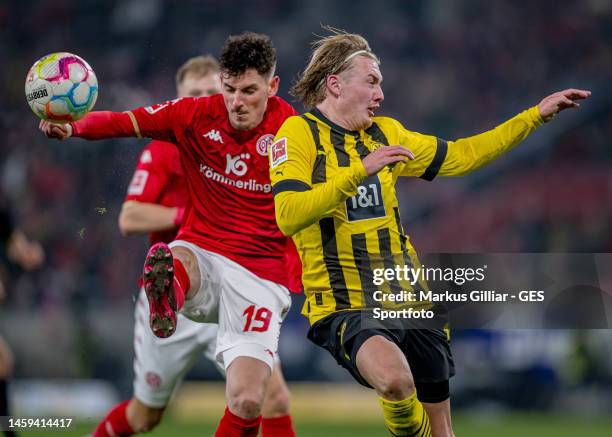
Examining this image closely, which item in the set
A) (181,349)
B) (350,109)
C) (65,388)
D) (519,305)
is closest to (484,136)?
(350,109)

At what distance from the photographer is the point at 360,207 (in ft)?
14.9

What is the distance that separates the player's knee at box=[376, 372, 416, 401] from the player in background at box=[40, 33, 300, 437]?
841mm

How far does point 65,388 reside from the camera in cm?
955

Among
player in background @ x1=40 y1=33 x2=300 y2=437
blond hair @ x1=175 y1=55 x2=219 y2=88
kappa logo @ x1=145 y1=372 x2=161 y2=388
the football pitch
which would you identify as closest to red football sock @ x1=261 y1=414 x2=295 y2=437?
player in background @ x1=40 y1=33 x2=300 y2=437

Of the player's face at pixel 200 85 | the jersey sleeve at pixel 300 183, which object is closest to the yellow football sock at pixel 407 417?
the jersey sleeve at pixel 300 183

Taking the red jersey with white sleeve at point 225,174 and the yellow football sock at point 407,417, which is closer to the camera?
the yellow football sock at point 407,417

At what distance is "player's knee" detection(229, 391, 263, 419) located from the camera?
4520mm

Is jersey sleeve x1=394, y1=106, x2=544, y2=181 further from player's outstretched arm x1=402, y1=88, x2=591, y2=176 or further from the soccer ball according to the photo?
the soccer ball

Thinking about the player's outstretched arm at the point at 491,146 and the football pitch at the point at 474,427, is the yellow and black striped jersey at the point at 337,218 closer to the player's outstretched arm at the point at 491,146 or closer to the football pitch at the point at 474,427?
the player's outstretched arm at the point at 491,146

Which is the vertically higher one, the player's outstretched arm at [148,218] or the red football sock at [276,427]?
the player's outstretched arm at [148,218]

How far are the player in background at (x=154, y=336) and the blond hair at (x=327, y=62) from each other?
1.43 m

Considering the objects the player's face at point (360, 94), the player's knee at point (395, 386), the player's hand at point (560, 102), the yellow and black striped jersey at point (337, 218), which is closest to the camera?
the player's knee at point (395, 386)

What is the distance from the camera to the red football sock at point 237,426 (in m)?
4.55

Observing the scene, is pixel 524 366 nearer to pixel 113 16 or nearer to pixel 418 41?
pixel 418 41
